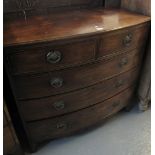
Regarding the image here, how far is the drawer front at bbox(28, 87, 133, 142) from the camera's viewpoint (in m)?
1.32

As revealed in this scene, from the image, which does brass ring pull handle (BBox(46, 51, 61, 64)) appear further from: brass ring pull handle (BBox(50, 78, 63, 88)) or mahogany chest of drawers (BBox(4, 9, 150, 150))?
brass ring pull handle (BBox(50, 78, 63, 88))

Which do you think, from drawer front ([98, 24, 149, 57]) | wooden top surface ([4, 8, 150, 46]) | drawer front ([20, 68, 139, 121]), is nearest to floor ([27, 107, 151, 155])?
drawer front ([20, 68, 139, 121])

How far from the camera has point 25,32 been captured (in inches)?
41.3

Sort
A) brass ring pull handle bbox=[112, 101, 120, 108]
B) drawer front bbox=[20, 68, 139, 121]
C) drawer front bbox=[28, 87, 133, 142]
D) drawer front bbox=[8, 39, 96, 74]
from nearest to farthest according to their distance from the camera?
1. drawer front bbox=[8, 39, 96, 74]
2. drawer front bbox=[20, 68, 139, 121]
3. drawer front bbox=[28, 87, 133, 142]
4. brass ring pull handle bbox=[112, 101, 120, 108]

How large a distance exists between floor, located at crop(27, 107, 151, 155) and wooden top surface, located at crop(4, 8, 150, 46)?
0.92 meters

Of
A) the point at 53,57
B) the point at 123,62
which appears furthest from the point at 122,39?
the point at 53,57

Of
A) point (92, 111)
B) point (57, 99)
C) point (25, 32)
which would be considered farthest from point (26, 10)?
point (92, 111)

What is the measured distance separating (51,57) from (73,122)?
1.95 ft

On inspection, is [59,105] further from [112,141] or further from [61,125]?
[112,141]

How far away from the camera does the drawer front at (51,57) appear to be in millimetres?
979

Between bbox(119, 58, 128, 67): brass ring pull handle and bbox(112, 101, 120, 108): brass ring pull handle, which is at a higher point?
bbox(119, 58, 128, 67): brass ring pull handle

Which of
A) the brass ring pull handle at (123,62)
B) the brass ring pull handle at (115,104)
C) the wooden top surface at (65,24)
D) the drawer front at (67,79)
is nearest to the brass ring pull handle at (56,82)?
the drawer front at (67,79)

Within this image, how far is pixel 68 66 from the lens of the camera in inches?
43.3

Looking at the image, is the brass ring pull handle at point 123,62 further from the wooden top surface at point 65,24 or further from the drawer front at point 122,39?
the wooden top surface at point 65,24
